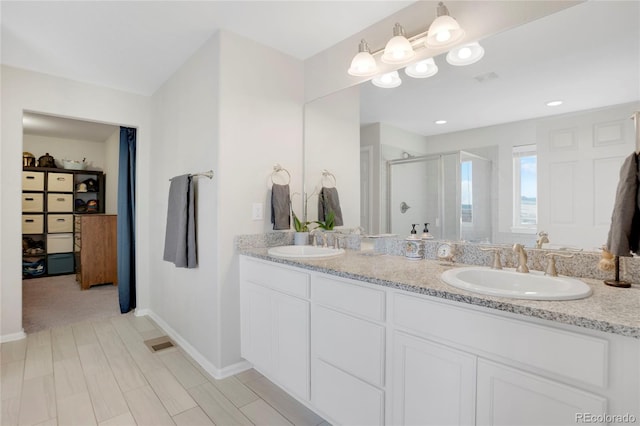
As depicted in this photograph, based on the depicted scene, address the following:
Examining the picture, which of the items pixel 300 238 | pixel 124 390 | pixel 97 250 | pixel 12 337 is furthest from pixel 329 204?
pixel 97 250

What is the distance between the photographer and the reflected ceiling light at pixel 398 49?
1.85 m

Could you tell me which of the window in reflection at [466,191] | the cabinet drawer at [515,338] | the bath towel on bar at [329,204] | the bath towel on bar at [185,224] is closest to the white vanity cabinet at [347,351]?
the cabinet drawer at [515,338]

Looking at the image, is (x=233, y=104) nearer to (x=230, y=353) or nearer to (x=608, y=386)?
(x=230, y=353)

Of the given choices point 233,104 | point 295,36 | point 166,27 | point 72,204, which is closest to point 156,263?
point 233,104

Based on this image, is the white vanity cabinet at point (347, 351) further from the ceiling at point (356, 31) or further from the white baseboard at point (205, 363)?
the ceiling at point (356, 31)

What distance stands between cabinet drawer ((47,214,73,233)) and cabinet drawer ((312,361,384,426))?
602cm

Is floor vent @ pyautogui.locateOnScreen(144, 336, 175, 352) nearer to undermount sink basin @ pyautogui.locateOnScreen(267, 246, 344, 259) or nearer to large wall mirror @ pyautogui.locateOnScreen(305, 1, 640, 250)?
undermount sink basin @ pyautogui.locateOnScreen(267, 246, 344, 259)

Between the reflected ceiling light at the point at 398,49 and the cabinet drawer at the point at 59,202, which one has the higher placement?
the reflected ceiling light at the point at 398,49

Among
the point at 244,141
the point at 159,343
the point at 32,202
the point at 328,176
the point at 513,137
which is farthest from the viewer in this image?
the point at 32,202

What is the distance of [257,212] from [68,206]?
522cm

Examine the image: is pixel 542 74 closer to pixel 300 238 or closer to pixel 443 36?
pixel 443 36

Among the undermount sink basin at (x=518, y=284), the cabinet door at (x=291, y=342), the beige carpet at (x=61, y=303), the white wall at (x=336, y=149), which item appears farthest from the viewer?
the beige carpet at (x=61, y=303)

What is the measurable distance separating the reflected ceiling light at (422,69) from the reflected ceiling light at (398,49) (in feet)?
0.16

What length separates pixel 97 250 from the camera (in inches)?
185
